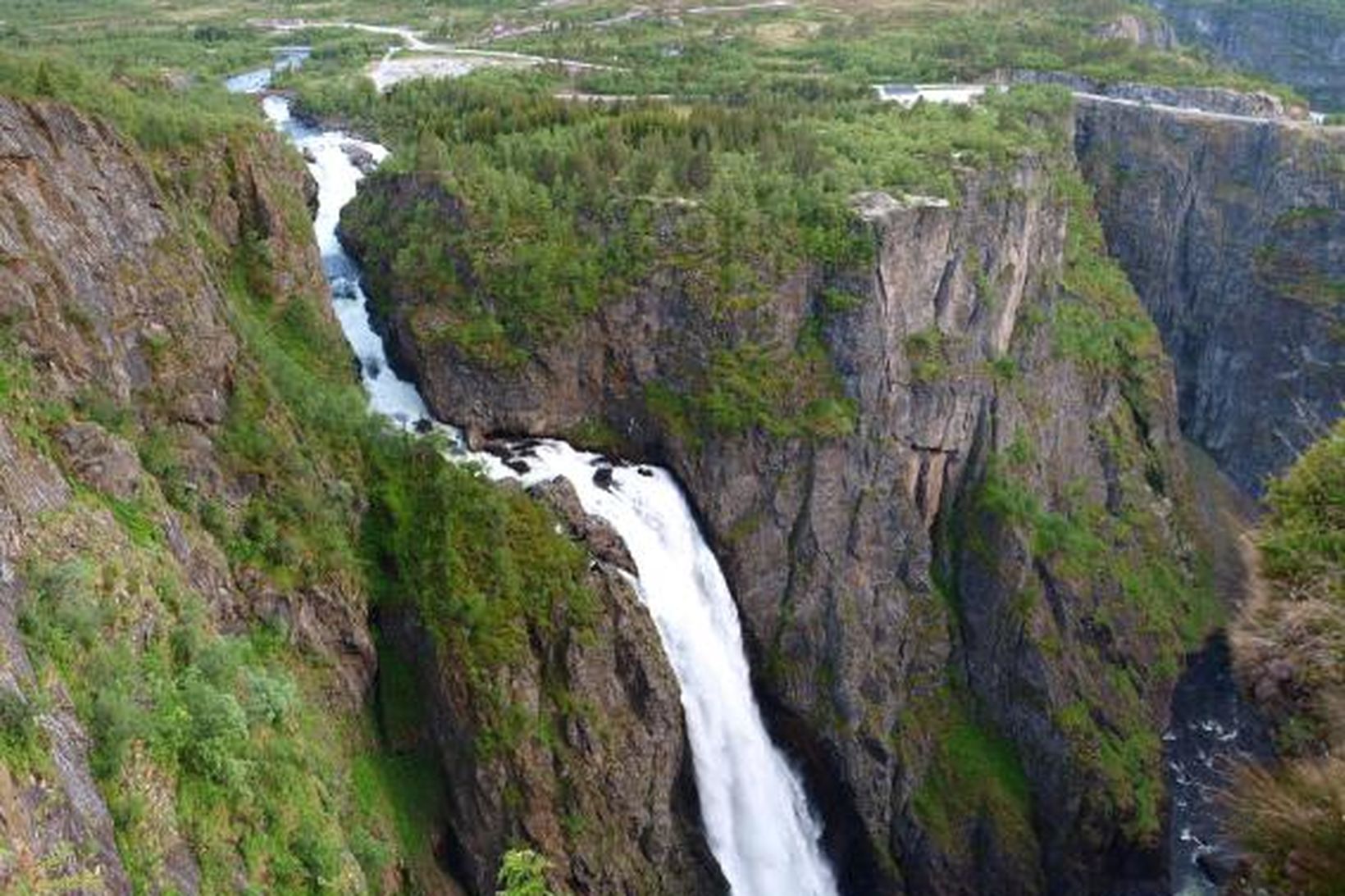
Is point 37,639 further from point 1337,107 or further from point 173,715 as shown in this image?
point 1337,107

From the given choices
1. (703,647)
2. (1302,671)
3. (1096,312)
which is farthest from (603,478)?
(1096,312)

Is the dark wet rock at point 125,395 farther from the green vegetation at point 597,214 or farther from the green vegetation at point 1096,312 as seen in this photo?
the green vegetation at point 1096,312

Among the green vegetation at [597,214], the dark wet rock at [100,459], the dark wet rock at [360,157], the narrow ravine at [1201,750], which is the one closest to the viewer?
the dark wet rock at [100,459]

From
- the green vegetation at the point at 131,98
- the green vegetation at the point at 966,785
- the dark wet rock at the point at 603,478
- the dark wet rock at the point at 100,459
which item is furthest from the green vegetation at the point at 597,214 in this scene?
the dark wet rock at the point at 100,459

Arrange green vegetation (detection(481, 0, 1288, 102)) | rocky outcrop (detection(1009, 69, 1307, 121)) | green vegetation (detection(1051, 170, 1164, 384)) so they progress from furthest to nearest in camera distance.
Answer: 1. rocky outcrop (detection(1009, 69, 1307, 121))
2. green vegetation (detection(481, 0, 1288, 102))
3. green vegetation (detection(1051, 170, 1164, 384))

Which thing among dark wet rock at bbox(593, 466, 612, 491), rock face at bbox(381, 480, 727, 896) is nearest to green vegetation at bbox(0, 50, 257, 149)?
rock face at bbox(381, 480, 727, 896)

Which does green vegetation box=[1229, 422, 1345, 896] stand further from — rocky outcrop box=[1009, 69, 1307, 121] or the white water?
rocky outcrop box=[1009, 69, 1307, 121]
